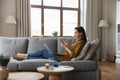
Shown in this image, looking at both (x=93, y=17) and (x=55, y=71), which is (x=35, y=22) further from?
(x=55, y=71)

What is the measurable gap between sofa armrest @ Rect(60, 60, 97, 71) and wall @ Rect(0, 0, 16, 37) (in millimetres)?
2705

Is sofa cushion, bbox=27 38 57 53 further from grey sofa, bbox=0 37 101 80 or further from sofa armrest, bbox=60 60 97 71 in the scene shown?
sofa armrest, bbox=60 60 97 71

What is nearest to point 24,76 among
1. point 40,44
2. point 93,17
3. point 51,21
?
point 40,44

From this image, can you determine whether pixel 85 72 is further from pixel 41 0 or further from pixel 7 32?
pixel 41 0

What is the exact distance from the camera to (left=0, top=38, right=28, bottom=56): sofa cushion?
4189 millimetres

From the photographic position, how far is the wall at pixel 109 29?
6.91m

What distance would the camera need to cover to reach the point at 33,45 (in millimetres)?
4211

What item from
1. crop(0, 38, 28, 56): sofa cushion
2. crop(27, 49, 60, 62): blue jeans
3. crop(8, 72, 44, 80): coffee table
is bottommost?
crop(8, 72, 44, 80): coffee table

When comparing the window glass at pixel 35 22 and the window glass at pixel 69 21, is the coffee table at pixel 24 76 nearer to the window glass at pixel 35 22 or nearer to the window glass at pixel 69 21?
the window glass at pixel 35 22

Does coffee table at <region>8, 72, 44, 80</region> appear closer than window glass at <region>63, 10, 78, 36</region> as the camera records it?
Result: Yes

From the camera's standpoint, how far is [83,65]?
349 centimetres

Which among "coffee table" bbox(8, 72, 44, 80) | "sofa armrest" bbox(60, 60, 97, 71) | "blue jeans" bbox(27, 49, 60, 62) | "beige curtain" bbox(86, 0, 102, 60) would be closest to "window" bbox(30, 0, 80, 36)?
"beige curtain" bbox(86, 0, 102, 60)

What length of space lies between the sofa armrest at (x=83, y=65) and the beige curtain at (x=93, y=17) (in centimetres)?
340

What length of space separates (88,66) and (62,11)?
3.49 meters
